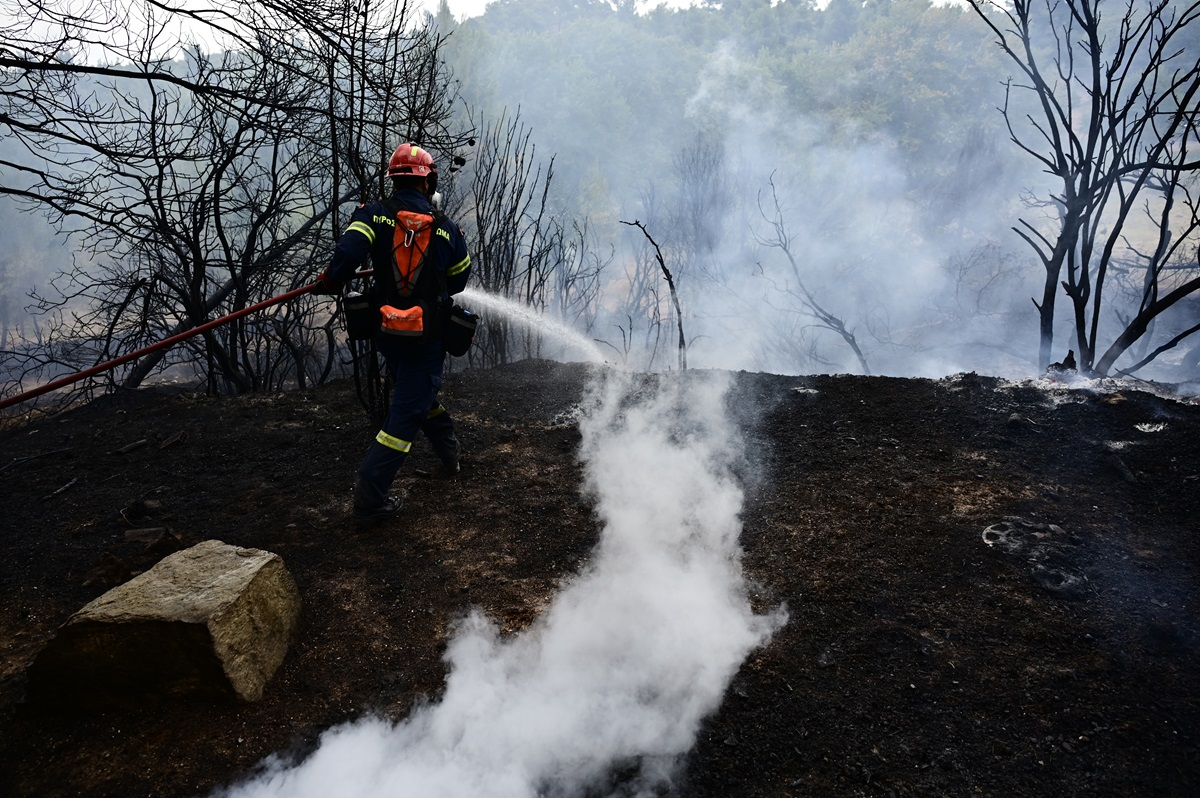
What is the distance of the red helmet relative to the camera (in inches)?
137

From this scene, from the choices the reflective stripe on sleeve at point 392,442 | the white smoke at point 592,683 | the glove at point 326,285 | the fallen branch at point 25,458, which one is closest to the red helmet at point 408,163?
the glove at point 326,285

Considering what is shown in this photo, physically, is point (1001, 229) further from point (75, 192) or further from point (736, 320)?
point (75, 192)

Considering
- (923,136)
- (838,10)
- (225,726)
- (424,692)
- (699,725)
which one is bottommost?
(225,726)

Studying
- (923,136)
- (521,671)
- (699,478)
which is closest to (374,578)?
(521,671)

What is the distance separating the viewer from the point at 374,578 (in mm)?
3041

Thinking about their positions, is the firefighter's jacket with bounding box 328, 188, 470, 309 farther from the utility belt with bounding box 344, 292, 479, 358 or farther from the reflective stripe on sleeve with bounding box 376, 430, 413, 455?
the reflective stripe on sleeve with bounding box 376, 430, 413, 455

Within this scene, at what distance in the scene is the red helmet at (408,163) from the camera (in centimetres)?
348

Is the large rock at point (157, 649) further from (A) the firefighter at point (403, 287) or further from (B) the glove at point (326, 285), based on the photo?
(B) the glove at point (326, 285)

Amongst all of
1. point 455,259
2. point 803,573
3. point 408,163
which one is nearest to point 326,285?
point 455,259

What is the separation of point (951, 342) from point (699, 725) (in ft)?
57.2

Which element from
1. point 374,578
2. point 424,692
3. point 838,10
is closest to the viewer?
point 424,692

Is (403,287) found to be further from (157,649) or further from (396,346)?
(157,649)

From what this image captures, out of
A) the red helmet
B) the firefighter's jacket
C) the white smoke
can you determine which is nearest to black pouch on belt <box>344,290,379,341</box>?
the firefighter's jacket

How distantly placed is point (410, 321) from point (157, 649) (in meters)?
1.89
